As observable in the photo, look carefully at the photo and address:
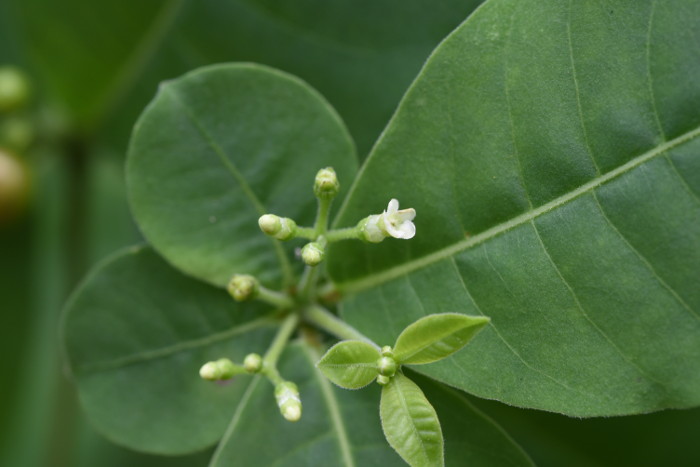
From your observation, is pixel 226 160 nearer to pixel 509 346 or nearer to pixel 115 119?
pixel 509 346

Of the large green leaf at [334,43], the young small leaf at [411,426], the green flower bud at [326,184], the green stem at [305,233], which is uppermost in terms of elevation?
the large green leaf at [334,43]

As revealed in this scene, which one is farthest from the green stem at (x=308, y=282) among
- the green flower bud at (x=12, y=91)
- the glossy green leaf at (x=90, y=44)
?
the green flower bud at (x=12, y=91)

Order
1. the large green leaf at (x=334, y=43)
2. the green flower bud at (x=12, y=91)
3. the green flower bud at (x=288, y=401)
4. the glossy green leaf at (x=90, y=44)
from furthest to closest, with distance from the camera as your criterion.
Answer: the green flower bud at (x=12, y=91), the glossy green leaf at (x=90, y=44), the large green leaf at (x=334, y=43), the green flower bud at (x=288, y=401)

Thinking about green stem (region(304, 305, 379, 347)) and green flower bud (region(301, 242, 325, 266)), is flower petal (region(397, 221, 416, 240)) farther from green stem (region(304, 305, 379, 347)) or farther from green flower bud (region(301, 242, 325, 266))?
green stem (region(304, 305, 379, 347))

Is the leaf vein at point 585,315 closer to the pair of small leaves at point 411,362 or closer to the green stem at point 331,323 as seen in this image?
the pair of small leaves at point 411,362

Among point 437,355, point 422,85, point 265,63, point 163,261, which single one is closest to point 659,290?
point 437,355

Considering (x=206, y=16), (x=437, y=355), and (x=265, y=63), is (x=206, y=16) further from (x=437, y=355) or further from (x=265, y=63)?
(x=437, y=355)

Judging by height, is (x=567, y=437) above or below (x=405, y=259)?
below

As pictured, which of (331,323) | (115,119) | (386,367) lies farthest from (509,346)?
(115,119)
